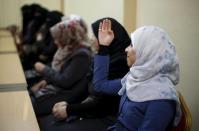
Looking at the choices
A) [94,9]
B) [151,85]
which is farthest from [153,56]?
[94,9]

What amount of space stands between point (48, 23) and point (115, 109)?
2566 millimetres

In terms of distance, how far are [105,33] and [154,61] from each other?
2.01 feet

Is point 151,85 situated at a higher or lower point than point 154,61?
lower

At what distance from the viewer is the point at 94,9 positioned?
3.75 m

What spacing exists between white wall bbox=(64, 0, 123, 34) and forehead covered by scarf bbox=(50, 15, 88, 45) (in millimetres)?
275

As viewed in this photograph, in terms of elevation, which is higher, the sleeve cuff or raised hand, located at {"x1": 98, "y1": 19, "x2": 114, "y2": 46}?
raised hand, located at {"x1": 98, "y1": 19, "x2": 114, "y2": 46}

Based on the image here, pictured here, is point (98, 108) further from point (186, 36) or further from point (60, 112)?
point (186, 36)

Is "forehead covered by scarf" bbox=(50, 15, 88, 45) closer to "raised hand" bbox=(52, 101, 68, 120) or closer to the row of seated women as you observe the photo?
the row of seated women

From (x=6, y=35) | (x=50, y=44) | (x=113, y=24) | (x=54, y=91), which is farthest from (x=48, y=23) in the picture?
(x=113, y=24)

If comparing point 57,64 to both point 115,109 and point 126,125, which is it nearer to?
point 115,109

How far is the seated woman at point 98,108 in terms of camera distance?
2.21m

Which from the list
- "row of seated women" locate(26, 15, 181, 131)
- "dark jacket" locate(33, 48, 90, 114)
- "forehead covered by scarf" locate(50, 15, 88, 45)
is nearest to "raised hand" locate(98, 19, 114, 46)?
"row of seated women" locate(26, 15, 181, 131)

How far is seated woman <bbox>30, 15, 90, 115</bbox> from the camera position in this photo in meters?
2.77

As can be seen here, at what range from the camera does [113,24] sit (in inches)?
87.5
